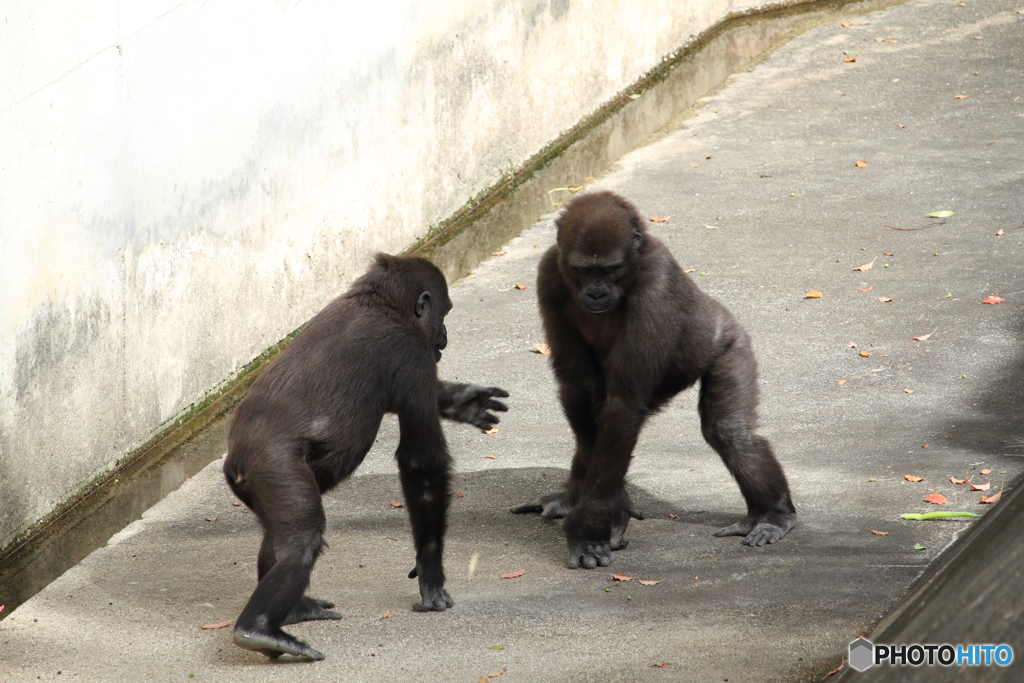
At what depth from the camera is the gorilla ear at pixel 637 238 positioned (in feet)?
18.3

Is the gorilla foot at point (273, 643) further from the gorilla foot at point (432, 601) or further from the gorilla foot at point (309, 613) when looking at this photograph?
the gorilla foot at point (432, 601)

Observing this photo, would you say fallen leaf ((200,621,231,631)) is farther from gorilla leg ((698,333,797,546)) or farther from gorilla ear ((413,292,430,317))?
gorilla leg ((698,333,797,546))

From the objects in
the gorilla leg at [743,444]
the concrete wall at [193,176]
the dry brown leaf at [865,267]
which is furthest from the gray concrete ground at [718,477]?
the concrete wall at [193,176]

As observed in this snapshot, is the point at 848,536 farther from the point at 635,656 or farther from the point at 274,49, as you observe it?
the point at 274,49

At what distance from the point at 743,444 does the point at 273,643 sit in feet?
8.08

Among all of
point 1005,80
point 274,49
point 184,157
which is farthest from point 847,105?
point 184,157

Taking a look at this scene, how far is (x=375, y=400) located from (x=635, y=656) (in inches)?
59.3

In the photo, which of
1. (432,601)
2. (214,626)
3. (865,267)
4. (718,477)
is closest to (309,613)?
(214,626)

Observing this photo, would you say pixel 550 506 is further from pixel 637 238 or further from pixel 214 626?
pixel 214 626

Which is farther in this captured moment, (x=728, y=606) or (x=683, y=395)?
(x=683, y=395)

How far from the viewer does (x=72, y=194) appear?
6477 millimetres

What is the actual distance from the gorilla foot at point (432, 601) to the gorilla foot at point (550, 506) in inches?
46.1

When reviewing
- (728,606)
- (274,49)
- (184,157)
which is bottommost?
(728,606)

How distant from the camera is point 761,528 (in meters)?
5.75
